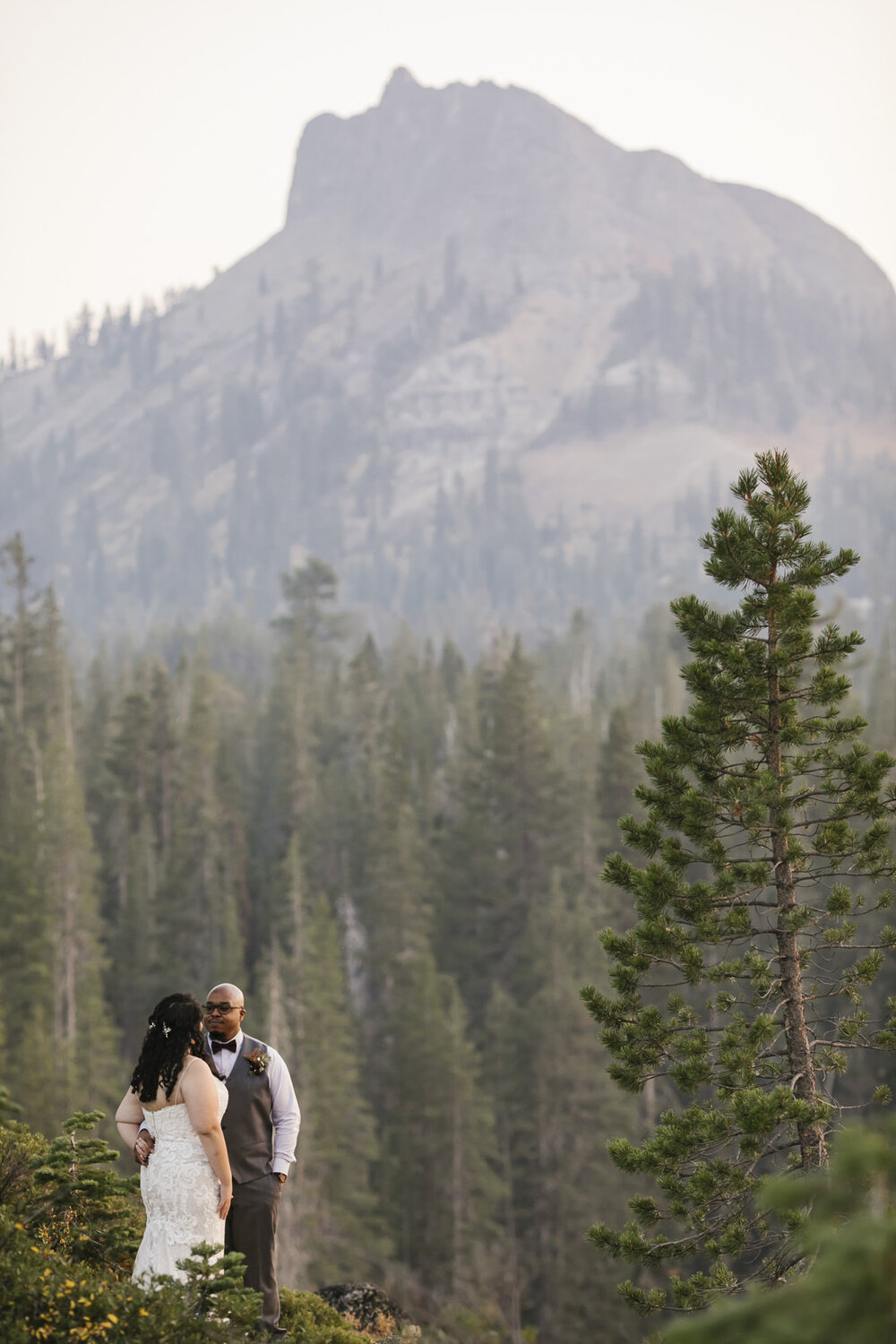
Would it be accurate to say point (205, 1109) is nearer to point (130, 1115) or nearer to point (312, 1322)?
point (130, 1115)

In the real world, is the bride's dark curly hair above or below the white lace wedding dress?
above

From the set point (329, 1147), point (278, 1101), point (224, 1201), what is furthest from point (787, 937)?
point (329, 1147)

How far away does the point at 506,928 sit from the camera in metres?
51.4

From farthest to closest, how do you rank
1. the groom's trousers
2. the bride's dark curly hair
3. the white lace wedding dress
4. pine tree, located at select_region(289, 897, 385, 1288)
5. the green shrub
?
pine tree, located at select_region(289, 897, 385, 1288), the groom's trousers, the green shrub, the white lace wedding dress, the bride's dark curly hair

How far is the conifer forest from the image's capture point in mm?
10883

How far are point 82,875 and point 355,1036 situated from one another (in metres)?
11.5

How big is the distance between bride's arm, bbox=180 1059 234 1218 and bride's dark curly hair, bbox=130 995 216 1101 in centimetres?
8

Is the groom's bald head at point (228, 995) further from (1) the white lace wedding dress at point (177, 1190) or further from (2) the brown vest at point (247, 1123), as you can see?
(1) the white lace wedding dress at point (177, 1190)

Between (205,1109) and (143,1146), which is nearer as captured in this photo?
(205,1109)

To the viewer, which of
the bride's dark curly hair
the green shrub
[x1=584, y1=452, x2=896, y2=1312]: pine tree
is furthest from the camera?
[x1=584, y1=452, x2=896, y2=1312]: pine tree

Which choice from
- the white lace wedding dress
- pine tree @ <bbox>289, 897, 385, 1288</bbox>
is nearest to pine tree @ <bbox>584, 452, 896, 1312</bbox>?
the white lace wedding dress

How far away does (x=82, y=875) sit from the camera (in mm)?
45094

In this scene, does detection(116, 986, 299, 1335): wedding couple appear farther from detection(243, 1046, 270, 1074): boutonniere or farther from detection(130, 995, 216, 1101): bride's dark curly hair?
detection(243, 1046, 270, 1074): boutonniere

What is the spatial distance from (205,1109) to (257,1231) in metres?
1.29
